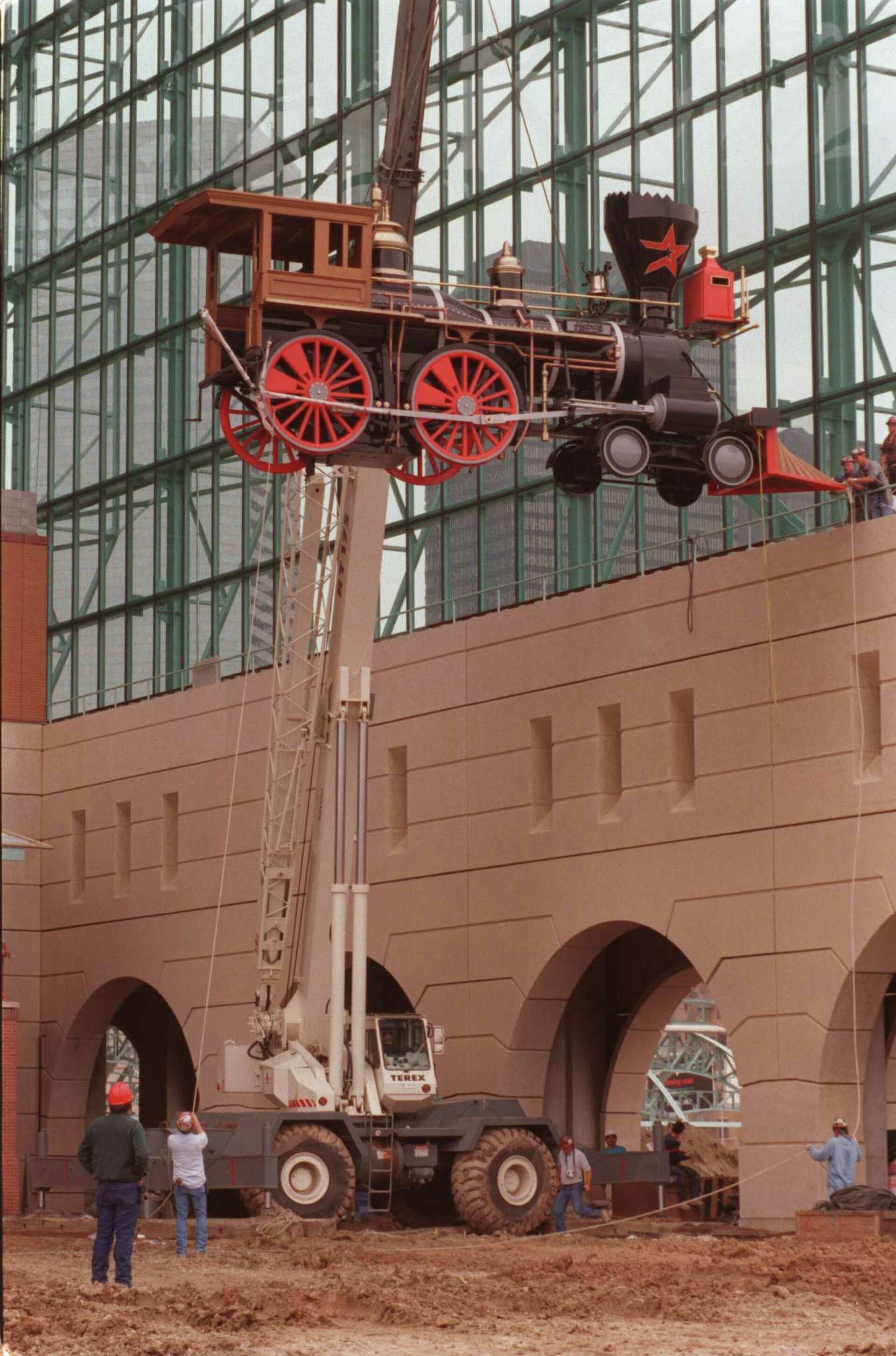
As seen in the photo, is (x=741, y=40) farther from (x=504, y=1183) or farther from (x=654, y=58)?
(x=504, y=1183)

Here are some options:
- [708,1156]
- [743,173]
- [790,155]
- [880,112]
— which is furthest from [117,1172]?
[743,173]

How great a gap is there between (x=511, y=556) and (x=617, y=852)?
10.2 m

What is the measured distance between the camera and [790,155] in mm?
39594

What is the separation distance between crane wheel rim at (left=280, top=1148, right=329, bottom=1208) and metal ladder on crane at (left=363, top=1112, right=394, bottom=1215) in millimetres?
673

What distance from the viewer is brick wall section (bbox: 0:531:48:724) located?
169 feet

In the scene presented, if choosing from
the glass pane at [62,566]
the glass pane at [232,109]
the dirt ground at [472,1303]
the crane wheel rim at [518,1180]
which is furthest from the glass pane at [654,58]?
the dirt ground at [472,1303]

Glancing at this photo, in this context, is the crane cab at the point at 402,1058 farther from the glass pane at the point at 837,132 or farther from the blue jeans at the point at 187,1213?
the glass pane at the point at 837,132

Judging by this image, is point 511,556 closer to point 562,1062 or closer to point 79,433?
point 562,1062

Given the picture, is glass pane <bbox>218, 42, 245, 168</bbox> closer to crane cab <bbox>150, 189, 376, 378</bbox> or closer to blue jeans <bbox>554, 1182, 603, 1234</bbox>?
crane cab <bbox>150, 189, 376, 378</bbox>

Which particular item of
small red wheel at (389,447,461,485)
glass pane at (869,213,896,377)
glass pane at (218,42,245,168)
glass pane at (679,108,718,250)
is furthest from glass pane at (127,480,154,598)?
small red wheel at (389,447,461,485)

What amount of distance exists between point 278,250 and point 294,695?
471 inches

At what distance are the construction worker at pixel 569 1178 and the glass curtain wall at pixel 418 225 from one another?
9.41 m

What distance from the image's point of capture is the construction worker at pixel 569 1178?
32.3 metres

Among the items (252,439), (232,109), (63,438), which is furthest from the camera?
(63,438)
